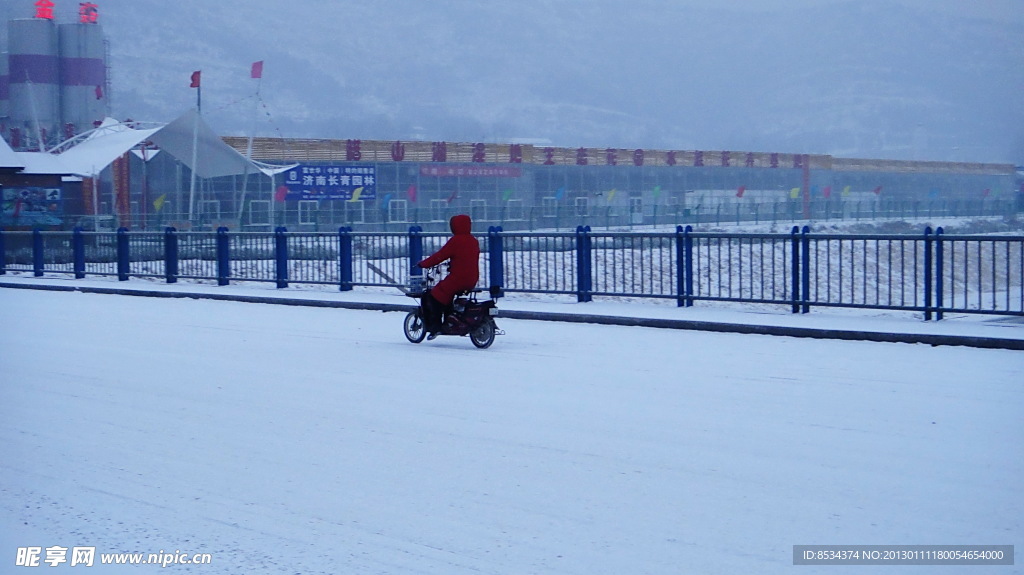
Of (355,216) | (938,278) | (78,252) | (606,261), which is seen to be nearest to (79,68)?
(355,216)

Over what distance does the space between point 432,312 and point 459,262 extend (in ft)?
2.54

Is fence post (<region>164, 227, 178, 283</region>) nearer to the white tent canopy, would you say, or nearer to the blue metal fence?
the blue metal fence

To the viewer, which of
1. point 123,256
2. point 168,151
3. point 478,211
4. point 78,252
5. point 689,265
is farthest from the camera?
point 478,211

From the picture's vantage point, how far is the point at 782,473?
7.43 metres

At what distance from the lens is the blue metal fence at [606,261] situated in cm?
1708

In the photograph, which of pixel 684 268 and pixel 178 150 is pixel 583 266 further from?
pixel 178 150

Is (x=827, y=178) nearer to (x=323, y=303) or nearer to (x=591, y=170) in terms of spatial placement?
(x=591, y=170)

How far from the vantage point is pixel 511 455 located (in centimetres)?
813

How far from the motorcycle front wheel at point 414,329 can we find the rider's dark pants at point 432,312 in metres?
0.44

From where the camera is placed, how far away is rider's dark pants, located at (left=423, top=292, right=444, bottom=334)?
48.2ft

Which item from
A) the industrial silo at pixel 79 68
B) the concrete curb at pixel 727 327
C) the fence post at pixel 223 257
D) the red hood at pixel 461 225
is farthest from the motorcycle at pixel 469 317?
the industrial silo at pixel 79 68

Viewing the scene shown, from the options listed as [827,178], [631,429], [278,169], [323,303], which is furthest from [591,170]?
[631,429]

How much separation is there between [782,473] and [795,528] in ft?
4.19

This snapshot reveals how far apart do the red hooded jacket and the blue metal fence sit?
1.73 feet
